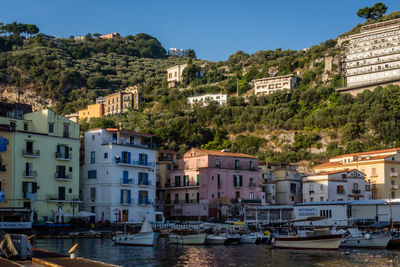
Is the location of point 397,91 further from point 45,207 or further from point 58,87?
point 58,87

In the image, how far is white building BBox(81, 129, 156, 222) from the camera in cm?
6475

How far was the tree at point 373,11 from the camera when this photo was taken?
150 metres

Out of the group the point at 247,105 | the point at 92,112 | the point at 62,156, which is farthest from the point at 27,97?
the point at 62,156

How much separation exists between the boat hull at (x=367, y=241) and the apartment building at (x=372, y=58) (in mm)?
73817

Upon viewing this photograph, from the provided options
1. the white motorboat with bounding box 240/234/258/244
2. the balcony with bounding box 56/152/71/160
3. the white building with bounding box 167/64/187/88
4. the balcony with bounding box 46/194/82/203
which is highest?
the white building with bounding box 167/64/187/88

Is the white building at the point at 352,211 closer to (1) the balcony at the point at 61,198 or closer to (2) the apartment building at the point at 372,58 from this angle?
(1) the balcony at the point at 61,198

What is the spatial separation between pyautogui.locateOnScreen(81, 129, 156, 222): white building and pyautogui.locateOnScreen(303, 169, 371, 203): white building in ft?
74.1

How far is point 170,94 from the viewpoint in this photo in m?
148

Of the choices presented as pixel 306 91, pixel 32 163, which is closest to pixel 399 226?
pixel 32 163

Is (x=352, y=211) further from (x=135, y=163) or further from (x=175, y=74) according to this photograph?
(x=175, y=74)

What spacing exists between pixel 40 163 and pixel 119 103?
8872 centimetres

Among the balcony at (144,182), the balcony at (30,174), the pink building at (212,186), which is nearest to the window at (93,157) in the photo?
the balcony at (144,182)

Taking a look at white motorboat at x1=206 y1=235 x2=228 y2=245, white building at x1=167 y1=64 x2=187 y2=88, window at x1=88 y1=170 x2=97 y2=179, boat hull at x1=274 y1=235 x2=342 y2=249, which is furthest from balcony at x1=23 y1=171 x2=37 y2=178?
white building at x1=167 y1=64 x2=187 y2=88

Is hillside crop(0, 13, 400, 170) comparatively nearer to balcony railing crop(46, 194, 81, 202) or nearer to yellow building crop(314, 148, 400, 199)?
yellow building crop(314, 148, 400, 199)
